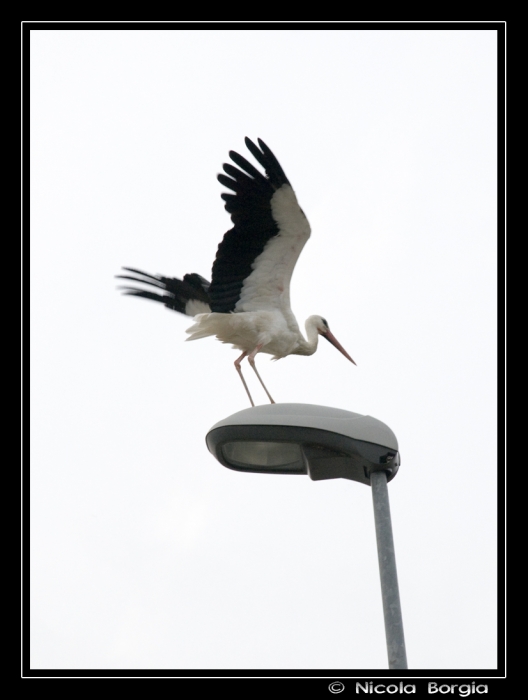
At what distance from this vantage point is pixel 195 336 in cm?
888

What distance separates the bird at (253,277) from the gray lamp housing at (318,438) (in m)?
3.85

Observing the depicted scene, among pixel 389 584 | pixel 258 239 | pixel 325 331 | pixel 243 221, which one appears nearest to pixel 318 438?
pixel 389 584

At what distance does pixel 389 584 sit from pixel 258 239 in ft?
16.1

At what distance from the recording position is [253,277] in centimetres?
859

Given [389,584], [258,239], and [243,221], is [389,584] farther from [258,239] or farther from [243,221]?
[258,239]

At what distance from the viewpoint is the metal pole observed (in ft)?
11.9

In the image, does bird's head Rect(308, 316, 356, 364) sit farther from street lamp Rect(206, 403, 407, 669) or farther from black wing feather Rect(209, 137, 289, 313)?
street lamp Rect(206, 403, 407, 669)

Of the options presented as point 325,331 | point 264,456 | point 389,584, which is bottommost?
point 389,584

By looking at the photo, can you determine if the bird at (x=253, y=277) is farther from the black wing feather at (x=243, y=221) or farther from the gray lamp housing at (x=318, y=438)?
the gray lamp housing at (x=318, y=438)

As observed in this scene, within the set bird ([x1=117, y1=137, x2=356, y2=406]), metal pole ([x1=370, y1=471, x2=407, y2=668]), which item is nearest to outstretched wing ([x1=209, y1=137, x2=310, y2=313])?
bird ([x1=117, y1=137, x2=356, y2=406])

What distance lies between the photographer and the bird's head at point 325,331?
386 inches

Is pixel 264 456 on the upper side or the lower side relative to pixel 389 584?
upper
